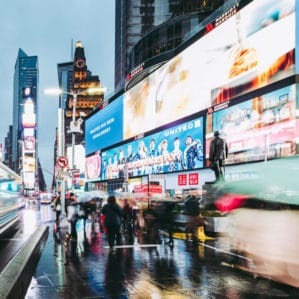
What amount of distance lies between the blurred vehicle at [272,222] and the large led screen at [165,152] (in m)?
24.0

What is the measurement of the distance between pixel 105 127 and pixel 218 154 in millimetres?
48681

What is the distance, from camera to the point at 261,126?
A: 3128 cm

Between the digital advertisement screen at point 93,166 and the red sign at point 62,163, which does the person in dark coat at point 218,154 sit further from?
the digital advertisement screen at point 93,166

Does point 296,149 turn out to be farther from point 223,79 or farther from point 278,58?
point 223,79

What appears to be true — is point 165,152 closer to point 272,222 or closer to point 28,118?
point 272,222

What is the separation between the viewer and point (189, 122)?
41.6 m

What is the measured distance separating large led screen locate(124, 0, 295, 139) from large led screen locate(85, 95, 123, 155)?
10.8m

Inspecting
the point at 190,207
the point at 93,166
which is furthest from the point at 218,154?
the point at 93,166

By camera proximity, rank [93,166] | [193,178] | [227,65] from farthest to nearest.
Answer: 1. [93,166]
2. [193,178]
3. [227,65]

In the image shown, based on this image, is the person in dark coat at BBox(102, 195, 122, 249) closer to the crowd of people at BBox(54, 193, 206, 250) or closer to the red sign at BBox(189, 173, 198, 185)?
the crowd of people at BBox(54, 193, 206, 250)

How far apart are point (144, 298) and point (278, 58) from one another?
24.7 metres

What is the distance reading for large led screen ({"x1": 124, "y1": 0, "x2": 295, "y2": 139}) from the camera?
99.9 ft

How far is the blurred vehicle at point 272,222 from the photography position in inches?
326

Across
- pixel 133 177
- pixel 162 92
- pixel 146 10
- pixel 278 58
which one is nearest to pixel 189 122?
pixel 162 92
